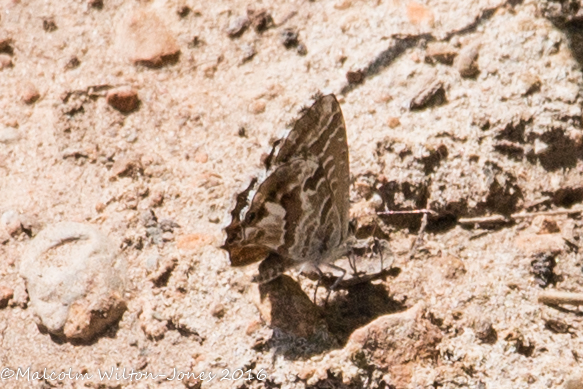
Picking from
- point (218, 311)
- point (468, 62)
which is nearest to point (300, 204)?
point (218, 311)

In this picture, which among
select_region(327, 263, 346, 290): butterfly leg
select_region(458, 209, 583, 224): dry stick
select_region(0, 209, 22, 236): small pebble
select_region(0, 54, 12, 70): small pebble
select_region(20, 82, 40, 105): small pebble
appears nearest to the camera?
select_region(327, 263, 346, 290): butterfly leg

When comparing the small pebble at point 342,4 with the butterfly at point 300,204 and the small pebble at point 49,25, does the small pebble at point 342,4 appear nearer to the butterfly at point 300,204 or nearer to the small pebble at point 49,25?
the butterfly at point 300,204

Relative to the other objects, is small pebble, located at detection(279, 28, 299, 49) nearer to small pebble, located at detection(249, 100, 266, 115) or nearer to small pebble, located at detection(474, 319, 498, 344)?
small pebble, located at detection(249, 100, 266, 115)

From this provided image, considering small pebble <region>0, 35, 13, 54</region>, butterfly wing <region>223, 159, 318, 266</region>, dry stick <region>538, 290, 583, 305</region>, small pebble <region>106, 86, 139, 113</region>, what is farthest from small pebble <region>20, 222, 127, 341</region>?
dry stick <region>538, 290, 583, 305</region>

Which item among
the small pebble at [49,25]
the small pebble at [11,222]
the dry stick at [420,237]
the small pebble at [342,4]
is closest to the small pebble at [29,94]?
the small pebble at [49,25]

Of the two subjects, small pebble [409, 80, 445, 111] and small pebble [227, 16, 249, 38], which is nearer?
small pebble [409, 80, 445, 111]

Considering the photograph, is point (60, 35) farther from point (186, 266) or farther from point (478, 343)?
point (478, 343)

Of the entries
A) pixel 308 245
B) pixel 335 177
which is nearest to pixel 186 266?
pixel 308 245
